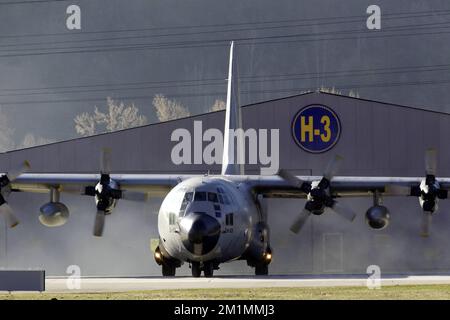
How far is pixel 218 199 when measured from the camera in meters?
41.4

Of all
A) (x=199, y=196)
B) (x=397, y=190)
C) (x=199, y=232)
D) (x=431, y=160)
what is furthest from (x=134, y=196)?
(x=431, y=160)

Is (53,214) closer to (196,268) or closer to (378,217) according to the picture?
(196,268)

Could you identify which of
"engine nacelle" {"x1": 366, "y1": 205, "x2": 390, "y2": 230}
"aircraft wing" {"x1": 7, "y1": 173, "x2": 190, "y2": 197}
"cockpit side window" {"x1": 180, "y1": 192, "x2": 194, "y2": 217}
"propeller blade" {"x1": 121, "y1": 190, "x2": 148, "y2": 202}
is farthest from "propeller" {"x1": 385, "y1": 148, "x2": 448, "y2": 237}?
"propeller blade" {"x1": 121, "y1": 190, "x2": 148, "y2": 202}

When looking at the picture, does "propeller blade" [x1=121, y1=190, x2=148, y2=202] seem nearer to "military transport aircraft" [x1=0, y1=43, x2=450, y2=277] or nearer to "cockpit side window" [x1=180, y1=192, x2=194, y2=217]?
"military transport aircraft" [x1=0, y1=43, x2=450, y2=277]

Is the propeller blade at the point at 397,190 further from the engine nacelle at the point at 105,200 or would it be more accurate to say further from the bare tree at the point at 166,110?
the bare tree at the point at 166,110

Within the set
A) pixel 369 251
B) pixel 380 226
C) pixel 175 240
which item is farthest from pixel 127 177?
pixel 369 251

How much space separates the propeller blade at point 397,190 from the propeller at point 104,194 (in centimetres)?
1099

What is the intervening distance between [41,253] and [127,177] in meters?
19.8

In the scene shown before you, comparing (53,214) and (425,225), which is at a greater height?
(53,214)

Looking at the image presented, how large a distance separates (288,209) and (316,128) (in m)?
5.93

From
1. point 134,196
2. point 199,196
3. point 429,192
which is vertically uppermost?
point 134,196

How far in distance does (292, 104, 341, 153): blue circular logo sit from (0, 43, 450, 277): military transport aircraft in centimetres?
1270

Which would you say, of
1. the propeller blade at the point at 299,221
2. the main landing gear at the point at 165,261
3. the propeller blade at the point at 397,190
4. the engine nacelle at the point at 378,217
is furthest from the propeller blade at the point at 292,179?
the main landing gear at the point at 165,261

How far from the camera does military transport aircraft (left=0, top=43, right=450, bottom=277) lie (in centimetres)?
4078
